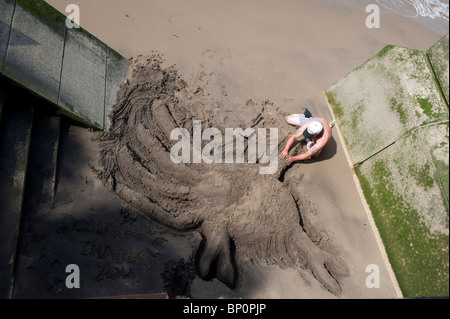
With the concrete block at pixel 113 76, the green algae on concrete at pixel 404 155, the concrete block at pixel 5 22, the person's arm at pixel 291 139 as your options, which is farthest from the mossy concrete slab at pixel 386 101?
the concrete block at pixel 5 22

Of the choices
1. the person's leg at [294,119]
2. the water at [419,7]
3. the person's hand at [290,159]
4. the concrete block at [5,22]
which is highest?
the water at [419,7]

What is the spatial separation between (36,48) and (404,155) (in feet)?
17.5

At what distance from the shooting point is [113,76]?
219 inches

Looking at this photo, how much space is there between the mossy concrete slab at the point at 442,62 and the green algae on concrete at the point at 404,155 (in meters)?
0.07

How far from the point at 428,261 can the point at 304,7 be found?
6.16 meters

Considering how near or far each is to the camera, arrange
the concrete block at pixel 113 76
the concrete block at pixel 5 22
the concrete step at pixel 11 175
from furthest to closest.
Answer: the concrete block at pixel 113 76
the concrete block at pixel 5 22
the concrete step at pixel 11 175

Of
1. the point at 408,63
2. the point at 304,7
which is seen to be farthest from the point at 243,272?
the point at 304,7

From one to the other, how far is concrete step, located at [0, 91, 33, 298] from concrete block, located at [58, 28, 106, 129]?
54 cm

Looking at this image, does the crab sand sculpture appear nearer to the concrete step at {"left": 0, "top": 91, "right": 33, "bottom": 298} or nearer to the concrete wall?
the concrete wall

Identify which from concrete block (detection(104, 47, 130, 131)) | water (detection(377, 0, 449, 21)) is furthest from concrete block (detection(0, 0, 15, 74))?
water (detection(377, 0, 449, 21))

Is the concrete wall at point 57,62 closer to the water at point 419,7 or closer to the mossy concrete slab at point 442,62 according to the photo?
the mossy concrete slab at point 442,62

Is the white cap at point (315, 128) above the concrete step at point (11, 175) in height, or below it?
above

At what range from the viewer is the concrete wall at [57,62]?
14.5ft

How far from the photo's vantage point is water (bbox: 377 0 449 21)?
9.38m
